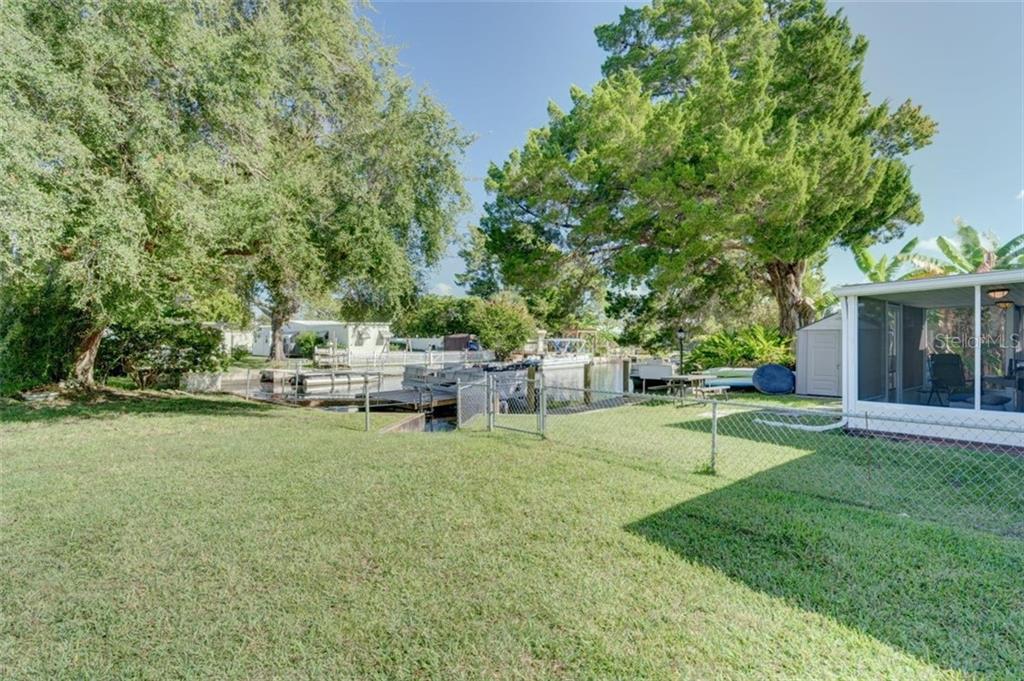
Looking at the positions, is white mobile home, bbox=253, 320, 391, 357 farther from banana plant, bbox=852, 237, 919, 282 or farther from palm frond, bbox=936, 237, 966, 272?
Answer: palm frond, bbox=936, 237, 966, 272

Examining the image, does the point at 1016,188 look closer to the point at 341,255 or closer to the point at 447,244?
the point at 447,244

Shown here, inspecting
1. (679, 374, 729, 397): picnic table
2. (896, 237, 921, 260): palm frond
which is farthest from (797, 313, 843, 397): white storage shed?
(896, 237, 921, 260): palm frond

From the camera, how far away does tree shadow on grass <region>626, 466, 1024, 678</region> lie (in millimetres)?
2562

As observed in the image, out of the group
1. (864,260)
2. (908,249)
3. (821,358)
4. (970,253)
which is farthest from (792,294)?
(970,253)

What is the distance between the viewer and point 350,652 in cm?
→ 244

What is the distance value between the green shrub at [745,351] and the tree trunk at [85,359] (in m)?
18.0

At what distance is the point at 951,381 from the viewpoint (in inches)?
336

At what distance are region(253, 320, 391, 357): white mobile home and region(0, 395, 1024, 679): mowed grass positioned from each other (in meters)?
29.7

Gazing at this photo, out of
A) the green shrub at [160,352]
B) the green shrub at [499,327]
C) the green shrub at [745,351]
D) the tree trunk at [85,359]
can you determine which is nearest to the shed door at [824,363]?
the green shrub at [745,351]

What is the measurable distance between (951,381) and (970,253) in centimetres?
1158

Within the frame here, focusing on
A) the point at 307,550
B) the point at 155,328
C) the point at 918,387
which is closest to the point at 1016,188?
the point at 918,387

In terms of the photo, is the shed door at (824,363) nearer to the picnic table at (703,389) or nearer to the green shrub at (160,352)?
the picnic table at (703,389)

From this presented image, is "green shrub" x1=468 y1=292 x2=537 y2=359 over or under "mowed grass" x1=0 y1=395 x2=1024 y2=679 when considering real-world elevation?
over

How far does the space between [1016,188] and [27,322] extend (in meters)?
27.4
